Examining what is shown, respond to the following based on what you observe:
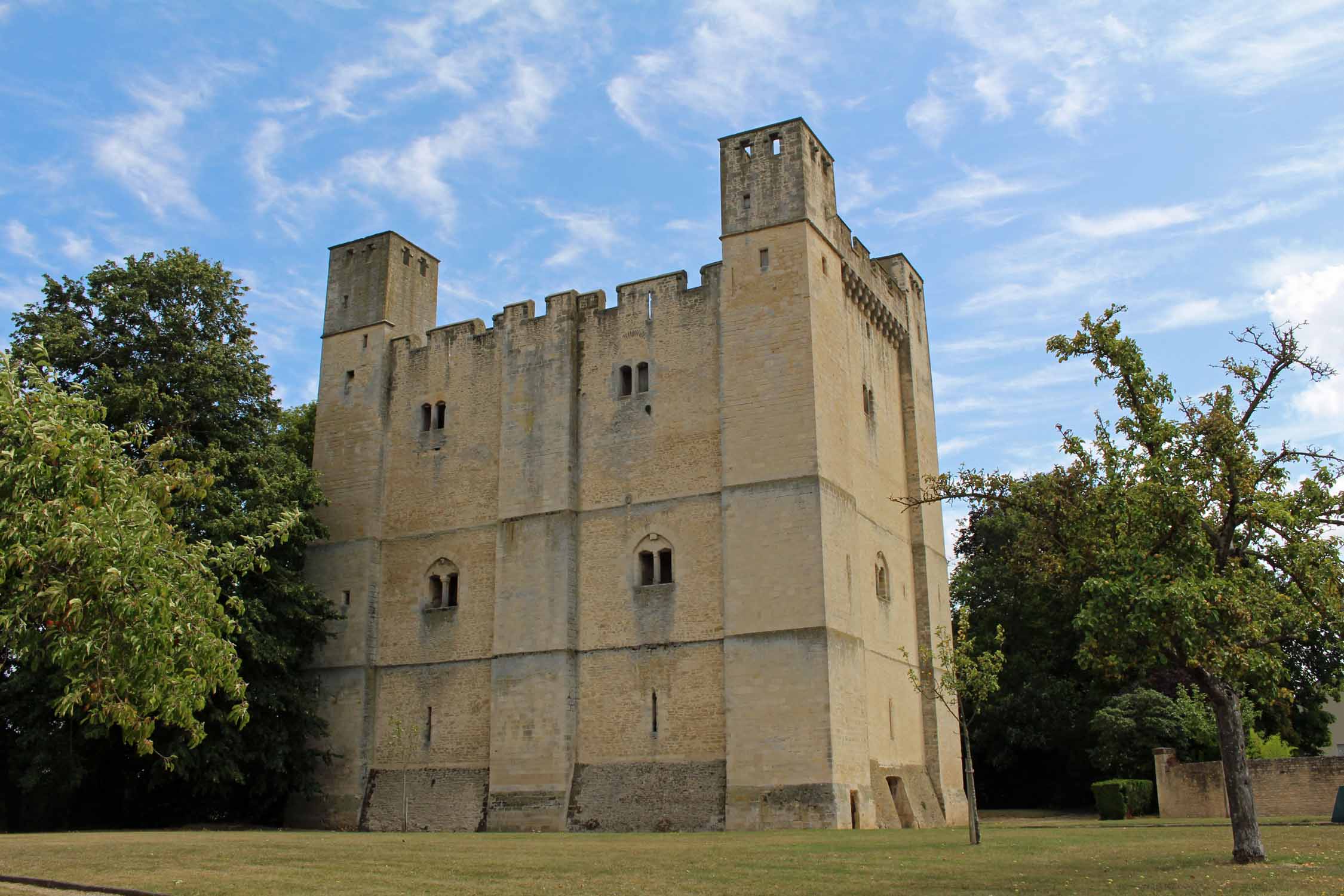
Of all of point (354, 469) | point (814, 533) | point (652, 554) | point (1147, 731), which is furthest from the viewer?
point (1147, 731)


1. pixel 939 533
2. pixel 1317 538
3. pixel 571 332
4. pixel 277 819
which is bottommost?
pixel 277 819

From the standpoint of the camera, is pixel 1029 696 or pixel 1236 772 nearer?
pixel 1236 772

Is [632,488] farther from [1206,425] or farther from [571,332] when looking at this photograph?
[1206,425]

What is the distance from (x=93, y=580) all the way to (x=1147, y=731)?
98.7 feet

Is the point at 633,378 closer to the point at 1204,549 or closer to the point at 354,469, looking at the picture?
the point at 354,469

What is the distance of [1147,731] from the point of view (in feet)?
108

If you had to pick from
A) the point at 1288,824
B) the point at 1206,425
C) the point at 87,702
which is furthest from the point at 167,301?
the point at 1288,824

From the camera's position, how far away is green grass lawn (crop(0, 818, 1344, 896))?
38.1 feet

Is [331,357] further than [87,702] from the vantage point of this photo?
Yes

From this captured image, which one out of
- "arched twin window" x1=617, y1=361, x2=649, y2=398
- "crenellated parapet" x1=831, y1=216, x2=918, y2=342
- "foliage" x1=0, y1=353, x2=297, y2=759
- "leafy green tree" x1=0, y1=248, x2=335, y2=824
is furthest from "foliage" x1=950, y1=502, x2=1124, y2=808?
"foliage" x1=0, y1=353, x2=297, y2=759

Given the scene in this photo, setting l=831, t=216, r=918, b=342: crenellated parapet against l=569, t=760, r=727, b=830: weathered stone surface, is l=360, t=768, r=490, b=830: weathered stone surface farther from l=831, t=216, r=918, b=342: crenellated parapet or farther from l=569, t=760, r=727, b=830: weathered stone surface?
l=831, t=216, r=918, b=342: crenellated parapet

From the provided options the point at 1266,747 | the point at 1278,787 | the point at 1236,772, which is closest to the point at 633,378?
the point at 1278,787

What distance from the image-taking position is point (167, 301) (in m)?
28.7

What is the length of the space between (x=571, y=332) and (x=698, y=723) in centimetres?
1025
